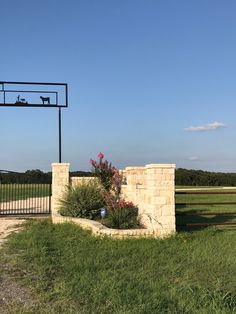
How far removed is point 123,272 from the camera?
7.39 metres

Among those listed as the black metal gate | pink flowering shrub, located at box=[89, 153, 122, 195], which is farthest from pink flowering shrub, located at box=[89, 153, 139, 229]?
the black metal gate

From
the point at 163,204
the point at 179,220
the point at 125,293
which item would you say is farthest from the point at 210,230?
the point at 125,293

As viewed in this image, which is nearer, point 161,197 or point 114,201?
point 161,197

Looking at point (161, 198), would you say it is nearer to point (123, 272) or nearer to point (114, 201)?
point (114, 201)

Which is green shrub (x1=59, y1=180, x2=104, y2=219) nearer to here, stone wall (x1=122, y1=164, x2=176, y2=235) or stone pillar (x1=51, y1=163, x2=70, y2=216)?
stone pillar (x1=51, y1=163, x2=70, y2=216)

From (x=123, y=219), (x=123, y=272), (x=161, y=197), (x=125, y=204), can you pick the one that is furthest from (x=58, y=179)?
(x=123, y=272)

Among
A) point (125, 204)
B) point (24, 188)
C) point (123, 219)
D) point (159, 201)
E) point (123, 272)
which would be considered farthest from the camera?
point (24, 188)

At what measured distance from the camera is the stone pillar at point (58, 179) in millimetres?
15406

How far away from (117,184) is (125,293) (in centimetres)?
800

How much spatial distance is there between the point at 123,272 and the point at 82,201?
6.50 metres

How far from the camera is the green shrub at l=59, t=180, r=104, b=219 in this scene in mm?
13695

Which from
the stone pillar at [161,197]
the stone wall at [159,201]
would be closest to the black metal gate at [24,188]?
the stone wall at [159,201]

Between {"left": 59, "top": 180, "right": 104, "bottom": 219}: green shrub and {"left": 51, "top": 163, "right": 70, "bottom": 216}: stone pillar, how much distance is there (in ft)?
3.26

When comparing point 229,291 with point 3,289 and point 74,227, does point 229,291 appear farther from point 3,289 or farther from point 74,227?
point 74,227
